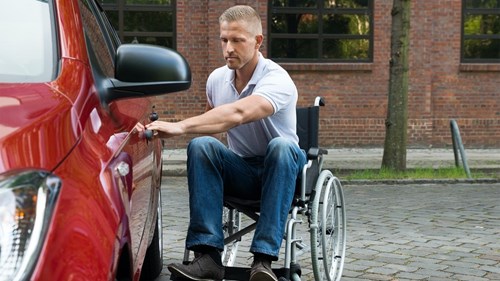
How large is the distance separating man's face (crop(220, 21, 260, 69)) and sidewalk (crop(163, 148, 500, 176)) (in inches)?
342

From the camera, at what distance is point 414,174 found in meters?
12.2

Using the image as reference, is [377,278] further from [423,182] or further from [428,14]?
[428,14]

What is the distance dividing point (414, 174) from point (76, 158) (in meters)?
10.4

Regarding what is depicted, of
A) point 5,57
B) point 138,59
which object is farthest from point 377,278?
point 5,57

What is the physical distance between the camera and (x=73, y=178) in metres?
2.13

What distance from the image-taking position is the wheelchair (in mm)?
4242

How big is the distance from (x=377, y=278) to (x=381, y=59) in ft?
40.3

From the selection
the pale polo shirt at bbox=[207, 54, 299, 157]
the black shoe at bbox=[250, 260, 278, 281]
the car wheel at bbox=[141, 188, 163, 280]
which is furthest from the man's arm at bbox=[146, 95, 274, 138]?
the car wheel at bbox=[141, 188, 163, 280]

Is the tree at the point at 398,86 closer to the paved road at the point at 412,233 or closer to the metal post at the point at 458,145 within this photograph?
the metal post at the point at 458,145

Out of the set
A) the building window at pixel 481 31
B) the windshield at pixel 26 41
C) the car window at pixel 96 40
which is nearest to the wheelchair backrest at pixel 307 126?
the car window at pixel 96 40

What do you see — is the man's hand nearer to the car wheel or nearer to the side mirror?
the side mirror

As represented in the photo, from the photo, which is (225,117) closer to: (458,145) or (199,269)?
(199,269)

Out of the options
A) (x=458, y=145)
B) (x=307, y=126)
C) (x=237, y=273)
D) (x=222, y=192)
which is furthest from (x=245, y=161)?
(x=458, y=145)

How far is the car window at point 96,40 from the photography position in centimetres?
321
